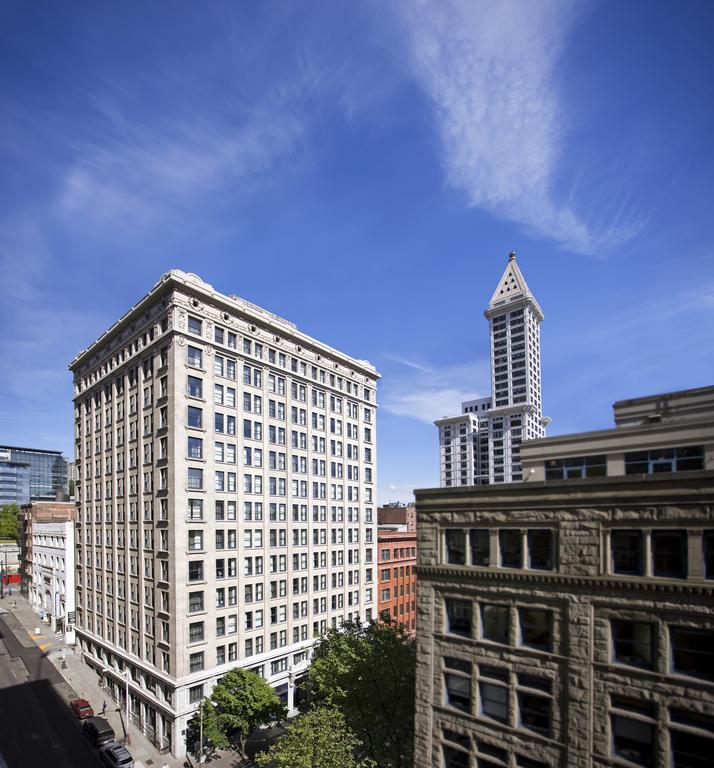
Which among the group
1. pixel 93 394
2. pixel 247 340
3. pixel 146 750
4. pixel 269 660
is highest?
pixel 247 340

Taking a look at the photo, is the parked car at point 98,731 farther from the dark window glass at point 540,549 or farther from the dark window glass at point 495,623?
the dark window glass at point 540,549

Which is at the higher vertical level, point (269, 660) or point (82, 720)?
point (269, 660)

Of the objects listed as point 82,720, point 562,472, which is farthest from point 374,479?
point 562,472

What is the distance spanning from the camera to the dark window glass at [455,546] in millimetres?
25078

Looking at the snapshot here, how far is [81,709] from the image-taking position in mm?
49812

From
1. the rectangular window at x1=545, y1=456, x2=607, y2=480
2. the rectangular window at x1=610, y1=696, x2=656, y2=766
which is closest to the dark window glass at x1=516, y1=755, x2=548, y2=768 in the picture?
the rectangular window at x1=610, y1=696, x2=656, y2=766

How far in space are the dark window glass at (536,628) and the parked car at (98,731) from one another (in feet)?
140

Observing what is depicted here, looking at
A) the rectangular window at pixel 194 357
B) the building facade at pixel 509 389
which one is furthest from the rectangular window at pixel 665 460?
the building facade at pixel 509 389

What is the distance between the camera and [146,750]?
44.6 metres

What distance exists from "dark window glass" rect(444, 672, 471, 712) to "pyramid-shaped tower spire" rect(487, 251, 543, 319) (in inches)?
5828

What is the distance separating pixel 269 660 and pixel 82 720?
757 inches

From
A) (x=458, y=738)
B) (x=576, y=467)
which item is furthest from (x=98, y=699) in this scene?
(x=576, y=467)

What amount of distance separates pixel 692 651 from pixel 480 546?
9123 mm

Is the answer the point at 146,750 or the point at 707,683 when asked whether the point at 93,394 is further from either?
the point at 707,683
